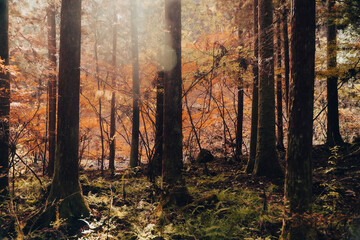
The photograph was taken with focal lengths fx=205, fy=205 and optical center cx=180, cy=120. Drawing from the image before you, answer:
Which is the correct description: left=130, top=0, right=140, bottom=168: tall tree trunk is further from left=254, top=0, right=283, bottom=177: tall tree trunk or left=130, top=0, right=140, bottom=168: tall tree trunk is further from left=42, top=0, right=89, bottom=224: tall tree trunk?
left=254, top=0, right=283, bottom=177: tall tree trunk

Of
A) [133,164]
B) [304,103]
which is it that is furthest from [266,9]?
[133,164]

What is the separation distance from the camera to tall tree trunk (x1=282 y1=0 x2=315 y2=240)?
303cm

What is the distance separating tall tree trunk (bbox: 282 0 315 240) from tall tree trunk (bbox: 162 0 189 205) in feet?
8.25

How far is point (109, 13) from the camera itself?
12016 mm

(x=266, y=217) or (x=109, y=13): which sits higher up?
(x=109, y=13)

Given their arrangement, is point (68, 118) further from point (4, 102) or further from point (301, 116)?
point (301, 116)

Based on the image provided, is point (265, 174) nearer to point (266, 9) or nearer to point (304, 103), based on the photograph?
point (304, 103)

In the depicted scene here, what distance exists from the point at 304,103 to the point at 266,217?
2.53 m

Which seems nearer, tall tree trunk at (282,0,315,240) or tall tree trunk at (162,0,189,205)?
tall tree trunk at (282,0,315,240)

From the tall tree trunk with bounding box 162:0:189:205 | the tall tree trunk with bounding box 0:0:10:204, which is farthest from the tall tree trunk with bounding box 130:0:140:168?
the tall tree trunk with bounding box 162:0:189:205

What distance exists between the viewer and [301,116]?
306 cm

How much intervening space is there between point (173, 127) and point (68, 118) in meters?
2.62

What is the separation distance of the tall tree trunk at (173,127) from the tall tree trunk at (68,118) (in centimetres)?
225

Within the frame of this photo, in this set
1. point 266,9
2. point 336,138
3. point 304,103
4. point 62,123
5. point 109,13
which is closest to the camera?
point 304,103
